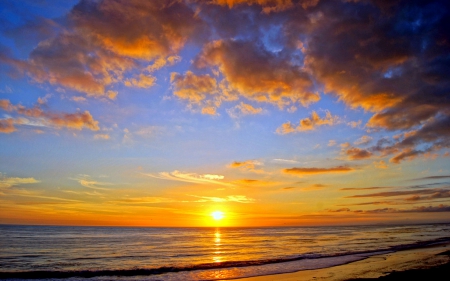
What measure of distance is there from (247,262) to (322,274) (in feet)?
36.7

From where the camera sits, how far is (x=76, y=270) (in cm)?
2841

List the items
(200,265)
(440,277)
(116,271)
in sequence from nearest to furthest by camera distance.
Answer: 1. (440,277)
2. (116,271)
3. (200,265)

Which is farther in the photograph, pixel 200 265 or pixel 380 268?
pixel 200 265

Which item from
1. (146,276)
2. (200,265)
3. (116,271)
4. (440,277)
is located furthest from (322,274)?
(116,271)

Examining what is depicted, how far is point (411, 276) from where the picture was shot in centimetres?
2098

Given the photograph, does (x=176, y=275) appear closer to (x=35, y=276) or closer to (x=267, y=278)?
(x=267, y=278)

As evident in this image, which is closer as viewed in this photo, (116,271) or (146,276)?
(146,276)

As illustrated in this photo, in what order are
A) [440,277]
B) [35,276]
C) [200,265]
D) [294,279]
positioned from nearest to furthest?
[440,277] < [294,279] < [35,276] < [200,265]

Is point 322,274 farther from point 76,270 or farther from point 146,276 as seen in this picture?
point 76,270

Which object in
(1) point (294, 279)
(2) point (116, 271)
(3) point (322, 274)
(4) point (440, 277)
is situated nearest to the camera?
(4) point (440, 277)

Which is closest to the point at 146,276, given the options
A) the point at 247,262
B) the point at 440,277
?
the point at 247,262

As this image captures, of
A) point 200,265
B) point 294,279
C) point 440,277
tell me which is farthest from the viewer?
point 200,265

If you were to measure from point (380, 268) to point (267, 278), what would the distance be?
37.1 feet

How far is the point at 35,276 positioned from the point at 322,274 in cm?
2572
